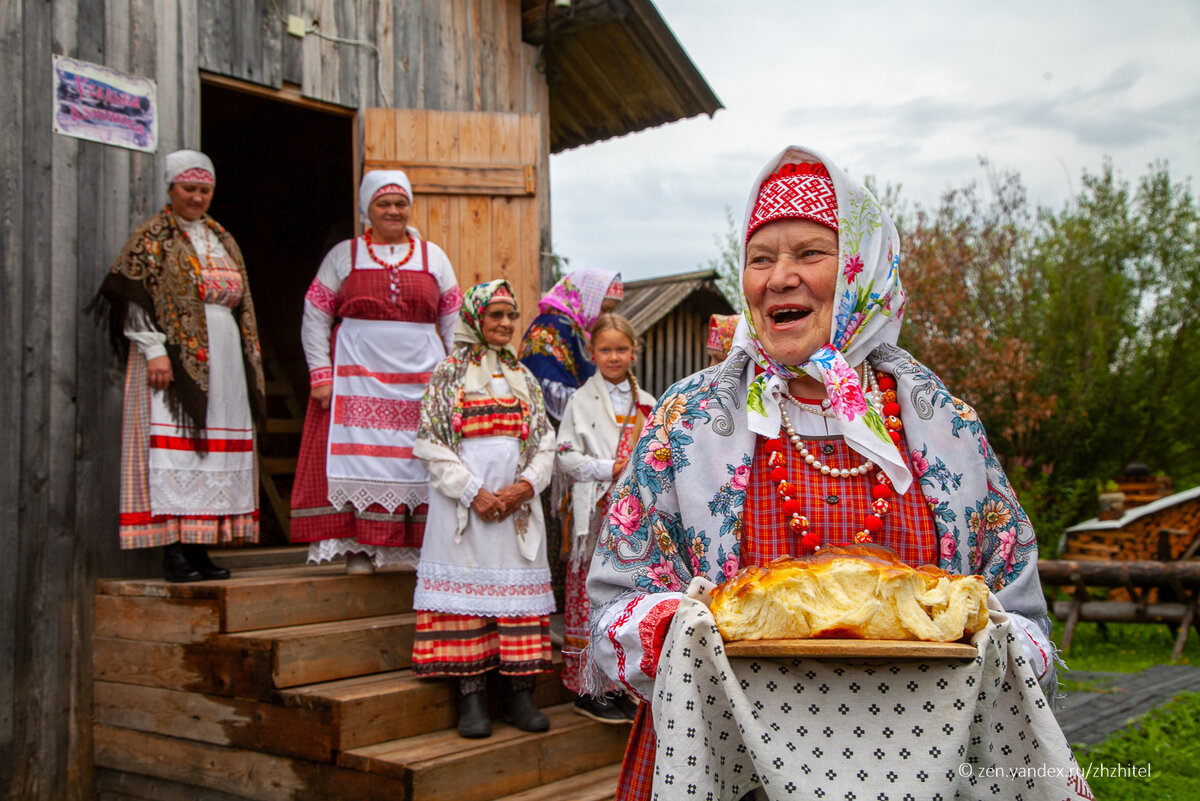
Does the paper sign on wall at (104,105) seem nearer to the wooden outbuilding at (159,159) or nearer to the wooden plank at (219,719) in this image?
the wooden outbuilding at (159,159)

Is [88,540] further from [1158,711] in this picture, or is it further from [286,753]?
[1158,711]

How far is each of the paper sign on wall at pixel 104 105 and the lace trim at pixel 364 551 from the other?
213 centimetres

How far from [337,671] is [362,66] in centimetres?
355

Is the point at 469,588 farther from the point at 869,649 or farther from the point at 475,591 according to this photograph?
the point at 869,649

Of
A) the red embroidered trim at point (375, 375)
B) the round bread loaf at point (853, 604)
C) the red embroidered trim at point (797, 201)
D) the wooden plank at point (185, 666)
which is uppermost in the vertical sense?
the red embroidered trim at point (797, 201)

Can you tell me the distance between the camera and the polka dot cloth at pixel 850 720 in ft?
4.88

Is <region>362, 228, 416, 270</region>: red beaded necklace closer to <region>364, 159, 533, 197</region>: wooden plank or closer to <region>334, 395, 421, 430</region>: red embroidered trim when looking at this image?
<region>334, 395, 421, 430</region>: red embroidered trim

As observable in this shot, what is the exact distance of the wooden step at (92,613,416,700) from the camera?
3.94 m

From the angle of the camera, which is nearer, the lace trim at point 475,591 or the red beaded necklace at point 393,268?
the lace trim at point 475,591

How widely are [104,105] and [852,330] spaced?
4.20 metres

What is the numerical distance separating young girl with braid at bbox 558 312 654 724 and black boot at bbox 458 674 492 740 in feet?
1.47

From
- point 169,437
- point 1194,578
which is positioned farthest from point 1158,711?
point 169,437

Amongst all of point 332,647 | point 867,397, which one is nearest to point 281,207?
point 332,647

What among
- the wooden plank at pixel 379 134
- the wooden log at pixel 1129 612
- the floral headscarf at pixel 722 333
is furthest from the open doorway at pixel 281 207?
the wooden log at pixel 1129 612
